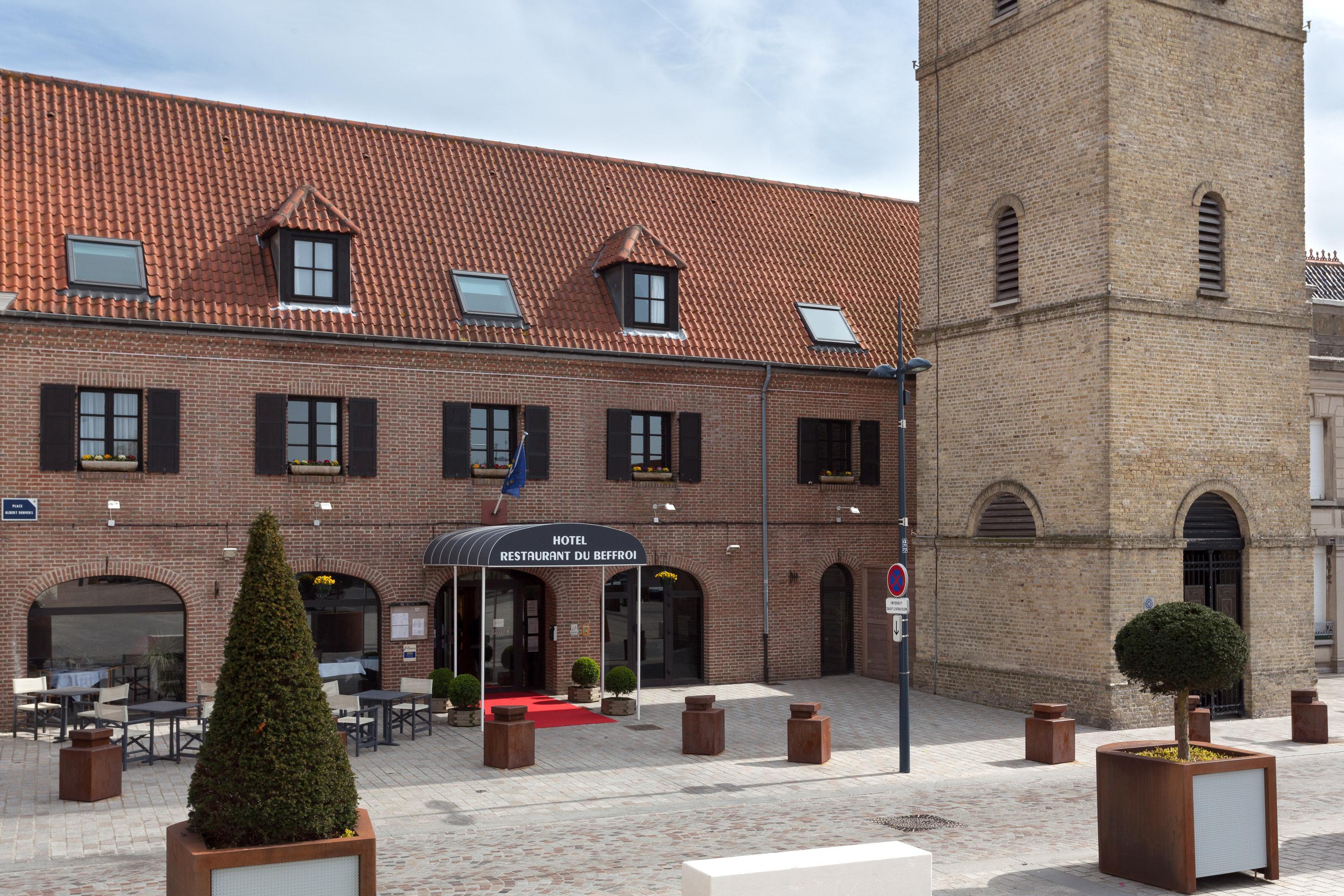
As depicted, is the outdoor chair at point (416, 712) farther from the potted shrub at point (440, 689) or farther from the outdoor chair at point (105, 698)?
the outdoor chair at point (105, 698)

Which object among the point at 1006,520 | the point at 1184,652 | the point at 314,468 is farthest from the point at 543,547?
the point at 1184,652

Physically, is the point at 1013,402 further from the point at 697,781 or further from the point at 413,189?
the point at 413,189

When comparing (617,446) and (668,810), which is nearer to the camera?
(668,810)

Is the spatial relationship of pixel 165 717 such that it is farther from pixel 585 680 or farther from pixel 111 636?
pixel 585 680

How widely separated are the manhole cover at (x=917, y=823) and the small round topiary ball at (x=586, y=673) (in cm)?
884

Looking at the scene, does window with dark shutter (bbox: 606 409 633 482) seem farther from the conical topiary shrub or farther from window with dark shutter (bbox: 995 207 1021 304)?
the conical topiary shrub

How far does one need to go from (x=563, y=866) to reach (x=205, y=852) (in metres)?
4.27

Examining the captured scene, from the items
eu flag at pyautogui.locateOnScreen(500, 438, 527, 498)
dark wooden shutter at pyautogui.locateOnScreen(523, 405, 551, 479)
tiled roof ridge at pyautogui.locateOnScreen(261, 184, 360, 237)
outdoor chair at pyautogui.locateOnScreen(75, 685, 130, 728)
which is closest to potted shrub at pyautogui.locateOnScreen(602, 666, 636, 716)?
eu flag at pyautogui.locateOnScreen(500, 438, 527, 498)

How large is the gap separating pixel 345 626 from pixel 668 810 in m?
9.22

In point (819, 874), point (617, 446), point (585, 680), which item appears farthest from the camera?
point (617, 446)

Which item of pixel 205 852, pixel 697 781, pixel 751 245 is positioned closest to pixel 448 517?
pixel 697 781

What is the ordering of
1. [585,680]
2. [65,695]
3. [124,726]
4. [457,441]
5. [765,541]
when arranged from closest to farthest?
[124,726], [65,695], [585,680], [457,441], [765,541]

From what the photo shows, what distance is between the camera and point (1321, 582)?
2789cm

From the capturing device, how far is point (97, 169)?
21.8m
